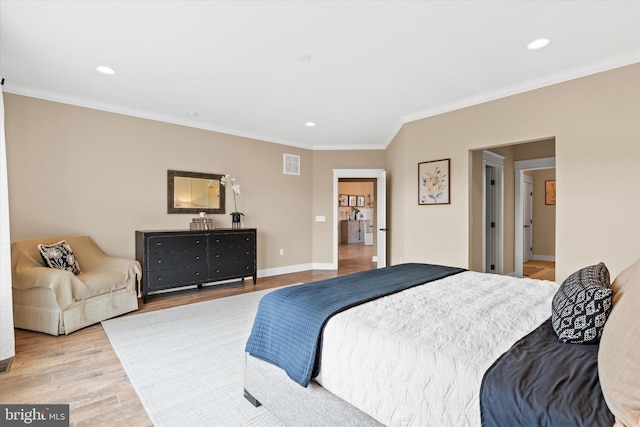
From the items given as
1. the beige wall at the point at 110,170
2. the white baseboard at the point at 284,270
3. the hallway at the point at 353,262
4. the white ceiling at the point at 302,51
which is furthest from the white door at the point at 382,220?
the beige wall at the point at 110,170

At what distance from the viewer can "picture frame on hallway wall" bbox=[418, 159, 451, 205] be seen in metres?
4.28

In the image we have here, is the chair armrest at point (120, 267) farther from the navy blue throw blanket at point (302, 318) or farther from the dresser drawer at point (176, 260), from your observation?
the navy blue throw blanket at point (302, 318)

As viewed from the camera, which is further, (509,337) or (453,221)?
(453,221)

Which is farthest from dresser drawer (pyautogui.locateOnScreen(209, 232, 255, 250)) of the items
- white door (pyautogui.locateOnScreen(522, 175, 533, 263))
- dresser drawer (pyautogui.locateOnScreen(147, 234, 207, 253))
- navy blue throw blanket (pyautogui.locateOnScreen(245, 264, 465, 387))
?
white door (pyautogui.locateOnScreen(522, 175, 533, 263))

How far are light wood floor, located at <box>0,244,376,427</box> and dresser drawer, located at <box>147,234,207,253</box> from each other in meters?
1.14

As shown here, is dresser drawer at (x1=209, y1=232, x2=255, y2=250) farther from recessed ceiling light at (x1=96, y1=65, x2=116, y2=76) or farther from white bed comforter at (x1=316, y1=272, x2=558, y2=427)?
white bed comforter at (x1=316, y1=272, x2=558, y2=427)

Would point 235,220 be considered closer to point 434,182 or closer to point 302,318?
point 434,182

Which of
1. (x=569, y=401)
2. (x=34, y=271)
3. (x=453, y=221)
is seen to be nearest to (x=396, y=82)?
(x=453, y=221)

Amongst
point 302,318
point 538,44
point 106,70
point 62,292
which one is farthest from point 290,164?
point 302,318

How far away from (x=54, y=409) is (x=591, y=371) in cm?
268

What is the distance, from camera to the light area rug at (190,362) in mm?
1861

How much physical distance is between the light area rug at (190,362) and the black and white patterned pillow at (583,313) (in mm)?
1522

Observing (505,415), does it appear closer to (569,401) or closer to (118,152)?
(569,401)

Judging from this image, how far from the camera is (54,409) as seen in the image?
1.87 metres
